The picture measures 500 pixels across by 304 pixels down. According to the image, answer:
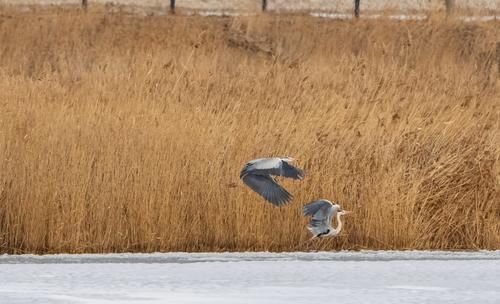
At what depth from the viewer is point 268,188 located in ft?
30.3

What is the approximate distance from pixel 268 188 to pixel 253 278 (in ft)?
3.05

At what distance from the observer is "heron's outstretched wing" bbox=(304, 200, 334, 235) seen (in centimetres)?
926

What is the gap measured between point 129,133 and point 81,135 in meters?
0.31

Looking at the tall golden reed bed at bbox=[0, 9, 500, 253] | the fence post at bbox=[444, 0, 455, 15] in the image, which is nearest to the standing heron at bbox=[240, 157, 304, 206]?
the tall golden reed bed at bbox=[0, 9, 500, 253]

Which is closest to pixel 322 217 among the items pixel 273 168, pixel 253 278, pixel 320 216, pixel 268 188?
pixel 320 216

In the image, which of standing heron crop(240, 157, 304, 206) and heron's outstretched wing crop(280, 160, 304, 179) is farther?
standing heron crop(240, 157, 304, 206)

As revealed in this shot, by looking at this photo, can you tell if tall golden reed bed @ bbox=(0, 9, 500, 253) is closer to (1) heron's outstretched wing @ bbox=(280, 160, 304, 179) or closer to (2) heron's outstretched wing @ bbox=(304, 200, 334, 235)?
(2) heron's outstretched wing @ bbox=(304, 200, 334, 235)

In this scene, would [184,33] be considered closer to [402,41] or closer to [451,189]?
[402,41]

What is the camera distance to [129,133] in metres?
10.4

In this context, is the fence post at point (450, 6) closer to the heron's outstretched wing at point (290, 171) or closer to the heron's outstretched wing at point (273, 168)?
the heron's outstretched wing at point (273, 168)

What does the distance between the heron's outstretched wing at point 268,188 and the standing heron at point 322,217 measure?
0.18 metres

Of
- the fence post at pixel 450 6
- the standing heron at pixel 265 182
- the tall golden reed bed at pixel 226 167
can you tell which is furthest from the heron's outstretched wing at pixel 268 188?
the fence post at pixel 450 6

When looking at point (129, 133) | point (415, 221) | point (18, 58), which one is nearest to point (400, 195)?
point (415, 221)

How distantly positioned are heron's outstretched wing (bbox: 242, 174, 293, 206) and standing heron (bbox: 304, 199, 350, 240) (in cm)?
18
